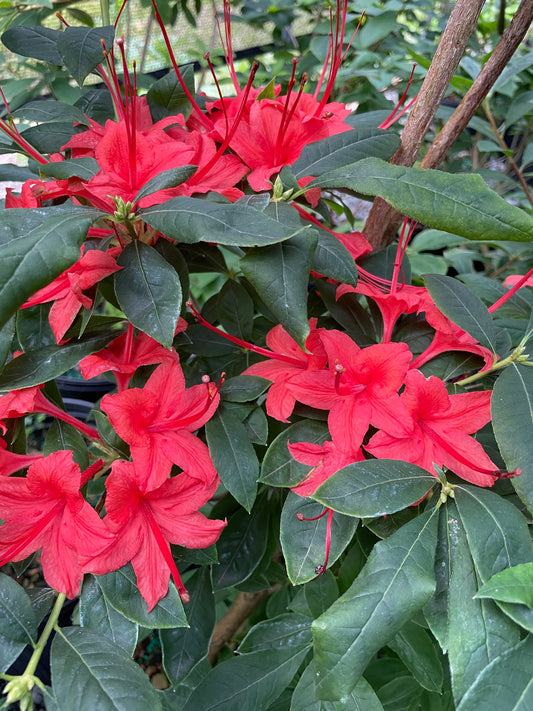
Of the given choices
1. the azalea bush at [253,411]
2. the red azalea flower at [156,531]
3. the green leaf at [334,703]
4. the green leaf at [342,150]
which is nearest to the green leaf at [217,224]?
the azalea bush at [253,411]

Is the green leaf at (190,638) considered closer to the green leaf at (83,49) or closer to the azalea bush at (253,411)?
the azalea bush at (253,411)

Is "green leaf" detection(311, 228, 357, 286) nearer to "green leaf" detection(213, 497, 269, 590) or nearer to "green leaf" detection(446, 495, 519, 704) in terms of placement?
"green leaf" detection(446, 495, 519, 704)

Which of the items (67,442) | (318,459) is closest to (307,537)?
(318,459)

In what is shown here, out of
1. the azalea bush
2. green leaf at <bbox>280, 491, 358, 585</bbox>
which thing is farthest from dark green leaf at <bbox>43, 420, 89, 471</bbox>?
green leaf at <bbox>280, 491, 358, 585</bbox>

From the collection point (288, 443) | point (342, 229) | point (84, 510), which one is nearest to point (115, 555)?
point (84, 510)

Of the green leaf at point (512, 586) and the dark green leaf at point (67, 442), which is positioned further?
the dark green leaf at point (67, 442)

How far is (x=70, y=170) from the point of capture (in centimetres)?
54

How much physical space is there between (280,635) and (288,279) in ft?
1.58

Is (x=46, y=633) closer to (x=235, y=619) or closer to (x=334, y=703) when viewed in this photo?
(x=334, y=703)

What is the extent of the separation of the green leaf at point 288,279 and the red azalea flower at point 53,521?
0.77ft

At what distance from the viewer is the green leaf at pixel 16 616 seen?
1.77 feet

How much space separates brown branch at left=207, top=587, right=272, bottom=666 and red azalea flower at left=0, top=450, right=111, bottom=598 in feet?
2.13

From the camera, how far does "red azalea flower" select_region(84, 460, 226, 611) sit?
1.71ft

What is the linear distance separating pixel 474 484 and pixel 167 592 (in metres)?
0.31
